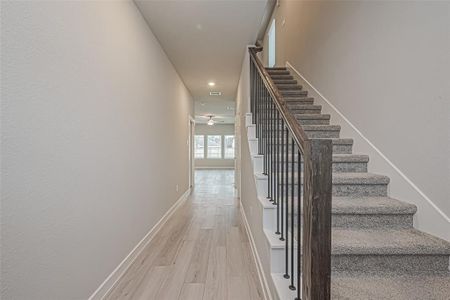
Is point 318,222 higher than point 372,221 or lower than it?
higher

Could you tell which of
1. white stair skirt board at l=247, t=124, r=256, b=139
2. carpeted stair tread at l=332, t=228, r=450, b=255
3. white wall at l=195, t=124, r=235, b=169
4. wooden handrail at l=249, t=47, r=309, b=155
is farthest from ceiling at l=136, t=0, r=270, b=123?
white wall at l=195, t=124, r=235, b=169

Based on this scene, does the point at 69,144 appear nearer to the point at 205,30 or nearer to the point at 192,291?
the point at 192,291

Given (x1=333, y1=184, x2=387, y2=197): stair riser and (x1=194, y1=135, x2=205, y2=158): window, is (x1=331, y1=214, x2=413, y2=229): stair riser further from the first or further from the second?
(x1=194, y1=135, x2=205, y2=158): window

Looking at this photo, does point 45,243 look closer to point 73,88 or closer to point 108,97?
point 73,88

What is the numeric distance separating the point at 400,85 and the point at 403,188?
806mm

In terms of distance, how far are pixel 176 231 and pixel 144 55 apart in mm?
2376

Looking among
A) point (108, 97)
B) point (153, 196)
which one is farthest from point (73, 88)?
point (153, 196)

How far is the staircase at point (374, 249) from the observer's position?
Answer: 4.20ft

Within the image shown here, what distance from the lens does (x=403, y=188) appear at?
5.87 ft

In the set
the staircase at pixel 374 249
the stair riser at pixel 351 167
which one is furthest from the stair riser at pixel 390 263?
the stair riser at pixel 351 167

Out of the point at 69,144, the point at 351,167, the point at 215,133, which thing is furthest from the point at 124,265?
the point at 215,133

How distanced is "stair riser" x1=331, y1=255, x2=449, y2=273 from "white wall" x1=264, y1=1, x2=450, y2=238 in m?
0.22

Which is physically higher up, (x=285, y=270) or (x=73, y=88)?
(x=73, y=88)

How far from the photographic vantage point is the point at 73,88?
149cm
